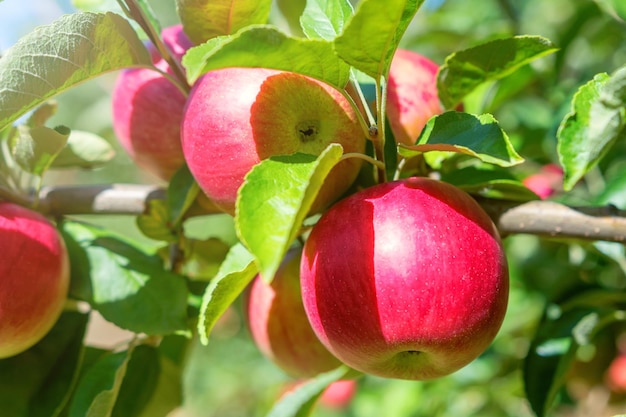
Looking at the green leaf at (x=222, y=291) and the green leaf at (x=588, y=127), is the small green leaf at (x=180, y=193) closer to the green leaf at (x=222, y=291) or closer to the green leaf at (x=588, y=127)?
the green leaf at (x=222, y=291)

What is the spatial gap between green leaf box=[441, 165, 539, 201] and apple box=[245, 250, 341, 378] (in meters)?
0.26

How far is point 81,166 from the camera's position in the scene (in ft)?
3.45

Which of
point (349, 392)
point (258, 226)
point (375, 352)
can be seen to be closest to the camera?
point (258, 226)

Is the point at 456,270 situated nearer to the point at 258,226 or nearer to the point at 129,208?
the point at 258,226

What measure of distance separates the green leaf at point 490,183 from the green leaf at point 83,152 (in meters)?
0.51

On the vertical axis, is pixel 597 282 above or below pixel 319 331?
below

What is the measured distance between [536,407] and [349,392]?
1.21 meters

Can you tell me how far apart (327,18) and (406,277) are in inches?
12.1

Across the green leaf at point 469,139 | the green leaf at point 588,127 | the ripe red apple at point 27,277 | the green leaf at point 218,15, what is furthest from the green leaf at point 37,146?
the green leaf at point 588,127

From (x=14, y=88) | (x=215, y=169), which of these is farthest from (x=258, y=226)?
(x=14, y=88)

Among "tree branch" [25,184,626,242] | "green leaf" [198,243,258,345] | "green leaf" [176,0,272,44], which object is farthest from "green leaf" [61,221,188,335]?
"tree branch" [25,184,626,242]

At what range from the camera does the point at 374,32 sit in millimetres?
617

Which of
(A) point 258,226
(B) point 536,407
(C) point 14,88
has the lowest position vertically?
(B) point 536,407

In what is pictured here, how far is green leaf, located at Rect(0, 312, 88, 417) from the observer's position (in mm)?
882
